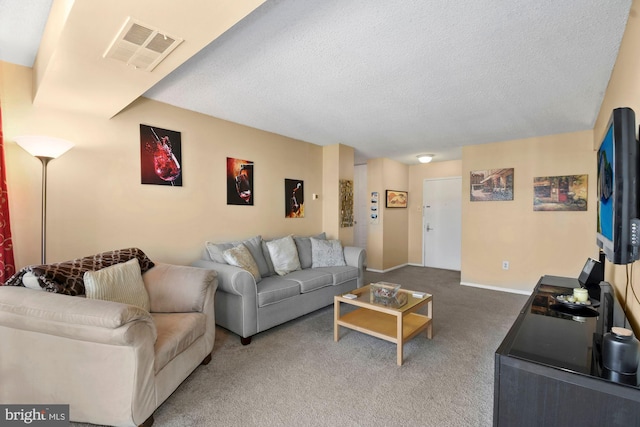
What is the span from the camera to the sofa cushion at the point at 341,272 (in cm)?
355

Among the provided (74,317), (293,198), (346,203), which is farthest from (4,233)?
(346,203)

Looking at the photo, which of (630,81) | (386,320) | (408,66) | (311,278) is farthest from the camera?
(311,278)

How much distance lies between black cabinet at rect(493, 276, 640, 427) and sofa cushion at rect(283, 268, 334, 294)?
210 centimetres

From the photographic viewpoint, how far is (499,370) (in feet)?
3.58

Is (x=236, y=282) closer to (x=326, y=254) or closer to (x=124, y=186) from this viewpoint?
(x=124, y=186)

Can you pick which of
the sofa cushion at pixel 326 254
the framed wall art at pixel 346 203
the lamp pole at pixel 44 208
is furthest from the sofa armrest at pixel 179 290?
the framed wall art at pixel 346 203

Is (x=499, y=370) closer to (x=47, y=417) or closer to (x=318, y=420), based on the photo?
(x=318, y=420)

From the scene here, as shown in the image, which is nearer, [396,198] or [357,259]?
[357,259]

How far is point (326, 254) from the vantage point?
391cm

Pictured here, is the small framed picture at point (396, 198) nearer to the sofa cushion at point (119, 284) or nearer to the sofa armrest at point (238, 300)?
the sofa armrest at point (238, 300)

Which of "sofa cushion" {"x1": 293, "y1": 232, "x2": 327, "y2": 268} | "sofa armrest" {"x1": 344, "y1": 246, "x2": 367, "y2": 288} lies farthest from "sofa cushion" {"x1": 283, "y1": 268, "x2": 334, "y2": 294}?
"sofa armrest" {"x1": 344, "y1": 246, "x2": 367, "y2": 288}

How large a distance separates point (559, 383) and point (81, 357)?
7.13 ft

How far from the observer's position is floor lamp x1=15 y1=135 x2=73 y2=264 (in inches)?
79.4

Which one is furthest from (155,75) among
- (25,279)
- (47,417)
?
(47,417)
